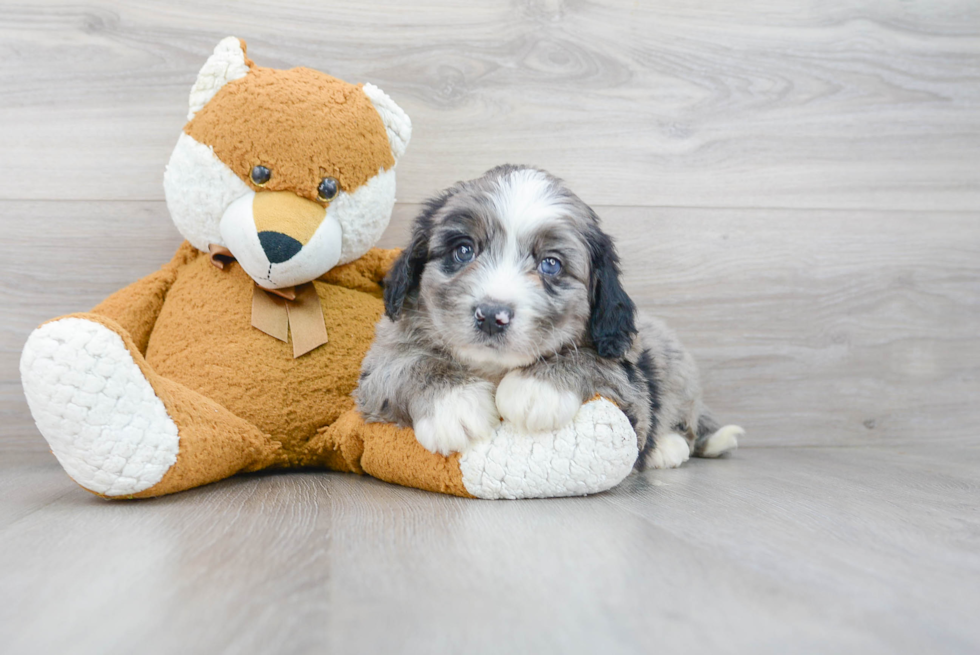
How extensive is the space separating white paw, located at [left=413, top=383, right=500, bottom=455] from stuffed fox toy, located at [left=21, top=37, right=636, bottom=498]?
3cm

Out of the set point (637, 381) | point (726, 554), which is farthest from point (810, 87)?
point (726, 554)

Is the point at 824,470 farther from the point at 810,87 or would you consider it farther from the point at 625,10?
the point at 625,10

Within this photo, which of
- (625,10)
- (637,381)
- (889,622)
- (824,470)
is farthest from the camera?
(625,10)

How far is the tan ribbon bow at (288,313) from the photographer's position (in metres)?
1.71

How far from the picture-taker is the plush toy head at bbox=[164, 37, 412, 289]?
63.4 inches

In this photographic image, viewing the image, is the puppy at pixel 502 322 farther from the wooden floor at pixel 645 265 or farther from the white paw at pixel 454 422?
the wooden floor at pixel 645 265

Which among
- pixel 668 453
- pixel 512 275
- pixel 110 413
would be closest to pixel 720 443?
pixel 668 453

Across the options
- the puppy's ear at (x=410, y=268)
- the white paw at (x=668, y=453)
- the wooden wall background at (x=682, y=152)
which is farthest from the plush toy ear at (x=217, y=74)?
the white paw at (x=668, y=453)

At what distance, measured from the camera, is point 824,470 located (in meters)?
1.96

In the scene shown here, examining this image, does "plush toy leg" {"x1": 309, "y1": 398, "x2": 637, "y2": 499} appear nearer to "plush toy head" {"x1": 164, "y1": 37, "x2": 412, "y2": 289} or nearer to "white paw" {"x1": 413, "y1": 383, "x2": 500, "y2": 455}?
"white paw" {"x1": 413, "y1": 383, "x2": 500, "y2": 455}

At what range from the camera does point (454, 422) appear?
1.41m

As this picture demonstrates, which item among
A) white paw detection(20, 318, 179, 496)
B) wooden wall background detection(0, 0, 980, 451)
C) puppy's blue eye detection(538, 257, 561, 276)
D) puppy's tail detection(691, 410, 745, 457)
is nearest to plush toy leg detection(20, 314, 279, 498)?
white paw detection(20, 318, 179, 496)

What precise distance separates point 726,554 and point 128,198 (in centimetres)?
190

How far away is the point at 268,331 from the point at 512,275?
65cm
